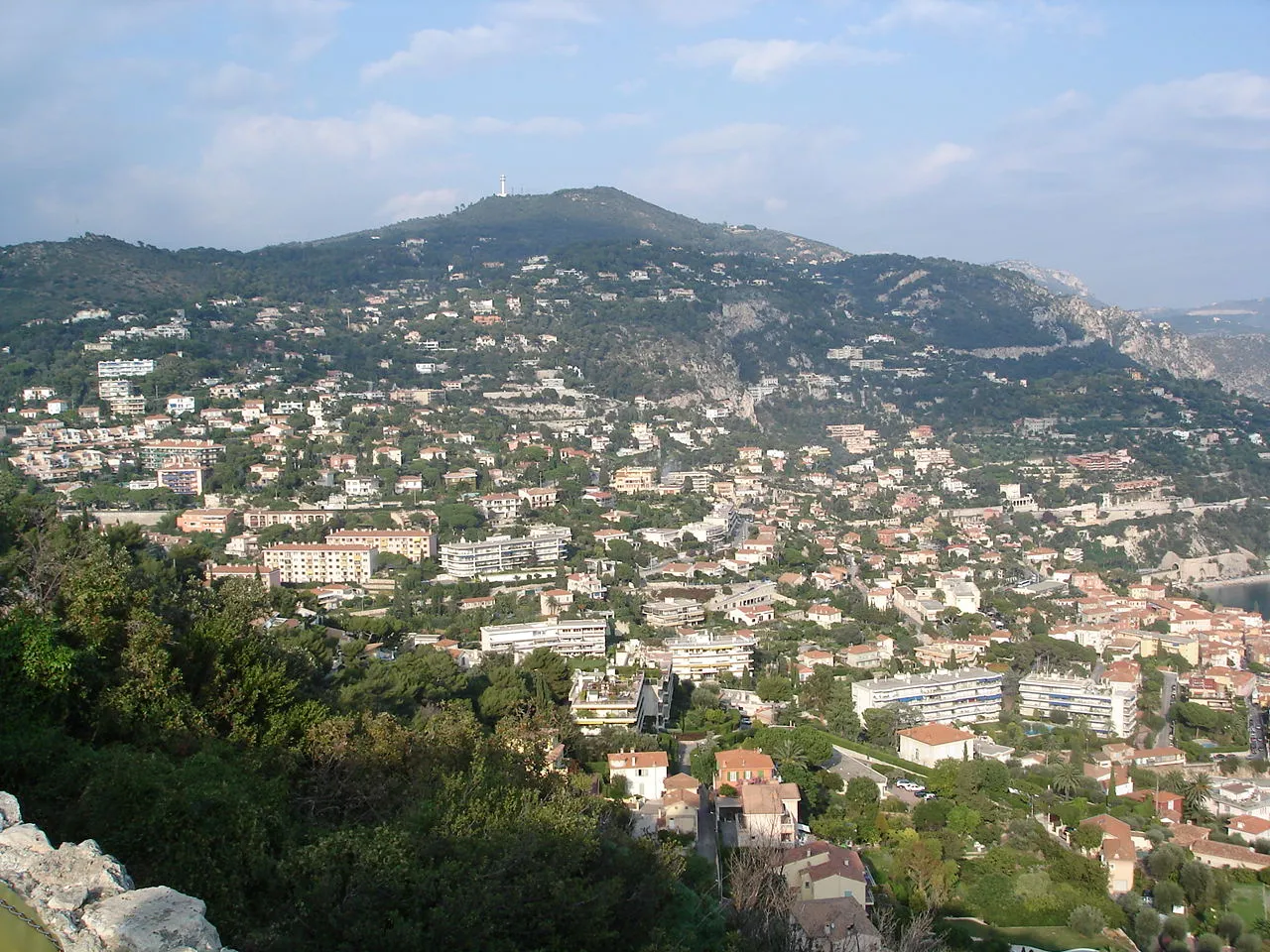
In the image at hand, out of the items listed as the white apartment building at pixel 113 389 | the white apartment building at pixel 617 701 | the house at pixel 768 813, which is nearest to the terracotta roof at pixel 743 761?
the house at pixel 768 813

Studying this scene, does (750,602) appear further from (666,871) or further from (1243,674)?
(666,871)

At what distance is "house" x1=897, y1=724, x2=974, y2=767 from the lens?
15.1 meters

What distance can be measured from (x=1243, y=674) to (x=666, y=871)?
1731cm

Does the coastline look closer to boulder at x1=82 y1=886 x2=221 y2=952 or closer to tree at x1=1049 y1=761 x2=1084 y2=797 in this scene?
tree at x1=1049 y1=761 x2=1084 y2=797

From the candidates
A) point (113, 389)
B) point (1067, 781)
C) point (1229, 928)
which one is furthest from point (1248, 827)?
point (113, 389)

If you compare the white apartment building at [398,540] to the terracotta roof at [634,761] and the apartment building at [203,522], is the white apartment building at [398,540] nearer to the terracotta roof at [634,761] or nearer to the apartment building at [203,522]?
the apartment building at [203,522]

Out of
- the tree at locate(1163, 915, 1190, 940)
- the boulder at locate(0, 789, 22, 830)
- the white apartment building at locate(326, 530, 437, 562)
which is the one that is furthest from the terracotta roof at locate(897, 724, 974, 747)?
the boulder at locate(0, 789, 22, 830)

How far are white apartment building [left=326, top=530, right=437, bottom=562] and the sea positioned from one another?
66.9ft

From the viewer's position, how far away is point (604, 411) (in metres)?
43.8

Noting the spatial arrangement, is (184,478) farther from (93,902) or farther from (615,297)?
(615,297)

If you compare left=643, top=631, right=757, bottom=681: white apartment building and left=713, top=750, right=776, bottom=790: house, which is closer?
left=713, top=750, right=776, bottom=790: house

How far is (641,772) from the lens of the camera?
1180cm

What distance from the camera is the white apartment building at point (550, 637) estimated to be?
1856 cm

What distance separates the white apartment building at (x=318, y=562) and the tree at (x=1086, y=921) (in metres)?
15.8
